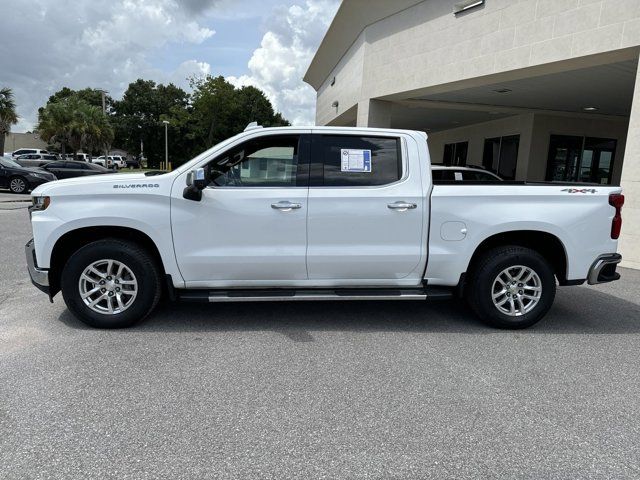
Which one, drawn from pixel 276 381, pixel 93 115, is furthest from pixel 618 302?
pixel 93 115

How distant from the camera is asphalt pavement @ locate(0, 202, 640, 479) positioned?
8.99ft

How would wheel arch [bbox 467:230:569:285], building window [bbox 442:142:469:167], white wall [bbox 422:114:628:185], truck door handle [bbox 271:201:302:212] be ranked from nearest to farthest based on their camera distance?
truck door handle [bbox 271:201:302:212] < wheel arch [bbox 467:230:569:285] < white wall [bbox 422:114:628:185] < building window [bbox 442:142:469:167]

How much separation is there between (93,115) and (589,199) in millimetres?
46607

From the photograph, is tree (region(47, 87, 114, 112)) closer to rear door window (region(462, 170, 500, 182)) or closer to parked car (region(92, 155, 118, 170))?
parked car (region(92, 155, 118, 170))

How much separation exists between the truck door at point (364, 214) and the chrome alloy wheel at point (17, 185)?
18298 millimetres

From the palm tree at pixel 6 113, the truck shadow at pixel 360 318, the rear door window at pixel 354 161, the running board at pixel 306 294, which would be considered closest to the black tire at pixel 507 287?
the truck shadow at pixel 360 318

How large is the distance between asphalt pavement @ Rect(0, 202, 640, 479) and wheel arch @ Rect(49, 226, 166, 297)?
0.53 m

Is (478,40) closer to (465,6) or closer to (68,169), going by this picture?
(465,6)

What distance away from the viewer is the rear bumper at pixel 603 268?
4969 mm

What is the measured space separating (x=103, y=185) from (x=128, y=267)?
0.79 metres

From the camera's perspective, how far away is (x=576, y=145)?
18.6 meters

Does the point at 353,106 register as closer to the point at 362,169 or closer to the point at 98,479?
the point at 362,169

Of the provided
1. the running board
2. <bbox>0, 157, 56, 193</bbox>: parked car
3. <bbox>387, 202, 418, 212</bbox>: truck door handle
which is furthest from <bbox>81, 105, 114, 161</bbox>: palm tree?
<bbox>387, 202, 418, 212</bbox>: truck door handle

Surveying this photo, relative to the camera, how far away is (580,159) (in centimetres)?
1875
